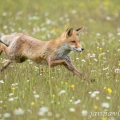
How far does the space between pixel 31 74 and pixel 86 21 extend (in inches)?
357

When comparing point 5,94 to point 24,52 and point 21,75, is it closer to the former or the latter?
point 21,75

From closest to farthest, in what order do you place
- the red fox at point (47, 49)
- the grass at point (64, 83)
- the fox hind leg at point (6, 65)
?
1. the grass at point (64, 83)
2. the red fox at point (47, 49)
3. the fox hind leg at point (6, 65)

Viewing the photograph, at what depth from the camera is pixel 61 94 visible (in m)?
7.22

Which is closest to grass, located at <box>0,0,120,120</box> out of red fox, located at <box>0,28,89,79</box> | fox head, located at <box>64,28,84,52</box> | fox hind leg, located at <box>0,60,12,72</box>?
fox hind leg, located at <box>0,60,12,72</box>

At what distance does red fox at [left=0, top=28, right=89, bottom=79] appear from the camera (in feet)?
29.9

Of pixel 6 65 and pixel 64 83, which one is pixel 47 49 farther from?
pixel 64 83

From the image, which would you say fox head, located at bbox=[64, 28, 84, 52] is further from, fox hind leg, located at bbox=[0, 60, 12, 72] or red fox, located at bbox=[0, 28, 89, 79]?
fox hind leg, located at bbox=[0, 60, 12, 72]

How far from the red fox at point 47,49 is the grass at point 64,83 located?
0.79 ft

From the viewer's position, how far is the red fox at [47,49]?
29.9ft

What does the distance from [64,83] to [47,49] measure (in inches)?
58.3

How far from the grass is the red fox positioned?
24 centimetres

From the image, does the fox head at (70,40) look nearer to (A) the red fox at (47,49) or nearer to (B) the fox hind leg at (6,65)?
(A) the red fox at (47,49)

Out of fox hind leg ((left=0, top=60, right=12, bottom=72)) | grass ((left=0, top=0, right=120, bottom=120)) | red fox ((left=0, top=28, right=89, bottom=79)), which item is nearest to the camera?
grass ((left=0, top=0, right=120, bottom=120))

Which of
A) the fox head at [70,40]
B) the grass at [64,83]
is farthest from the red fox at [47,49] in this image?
the grass at [64,83]
